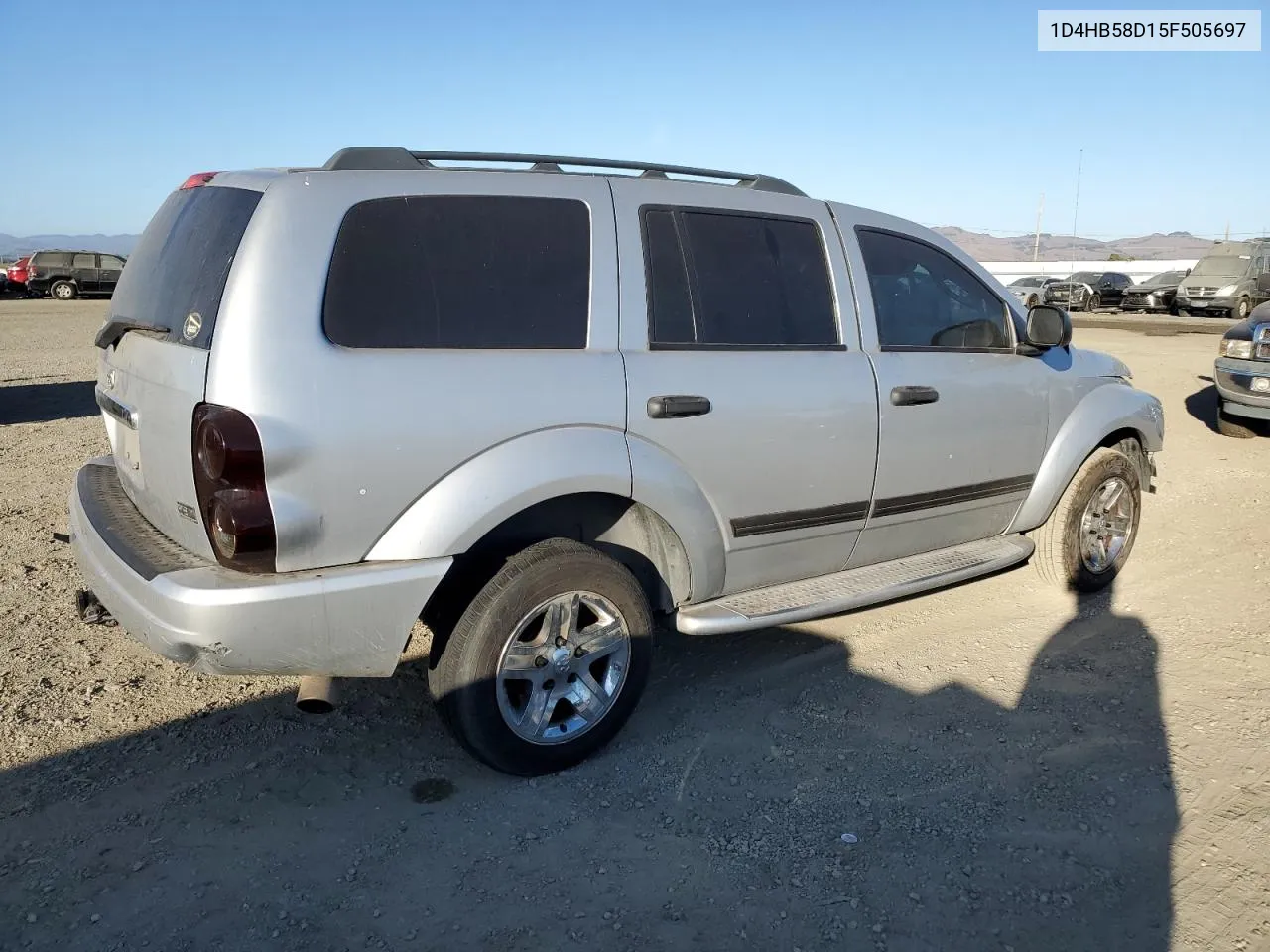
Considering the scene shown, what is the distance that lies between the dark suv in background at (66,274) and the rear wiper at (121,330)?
114 feet

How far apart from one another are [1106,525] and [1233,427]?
5555 millimetres

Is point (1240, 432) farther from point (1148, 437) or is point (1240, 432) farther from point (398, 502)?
point (398, 502)

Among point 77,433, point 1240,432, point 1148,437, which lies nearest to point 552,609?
point 1148,437

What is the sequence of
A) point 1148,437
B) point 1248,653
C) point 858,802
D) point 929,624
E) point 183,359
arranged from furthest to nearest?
point 1148,437 → point 929,624 → point 1248,653 → point 858,802 → point 183,359

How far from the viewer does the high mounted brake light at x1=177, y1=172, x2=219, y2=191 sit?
3.45m

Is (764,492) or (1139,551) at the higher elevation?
(764,492)

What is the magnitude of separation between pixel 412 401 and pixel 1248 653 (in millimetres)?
3912

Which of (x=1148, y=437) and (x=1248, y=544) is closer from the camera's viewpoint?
(x=1148, y=437)

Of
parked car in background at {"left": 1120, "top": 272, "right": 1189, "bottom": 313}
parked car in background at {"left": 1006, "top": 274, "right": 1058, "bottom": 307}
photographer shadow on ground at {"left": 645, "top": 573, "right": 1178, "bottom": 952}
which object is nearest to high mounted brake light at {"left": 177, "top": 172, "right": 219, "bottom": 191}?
photographer shadow on ground at {"left": 645, "top": 573, "right": 1178, "bottom": 952}

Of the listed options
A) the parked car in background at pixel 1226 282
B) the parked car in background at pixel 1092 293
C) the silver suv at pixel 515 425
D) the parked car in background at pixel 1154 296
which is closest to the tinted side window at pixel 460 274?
the silver suv at pixel 515 425

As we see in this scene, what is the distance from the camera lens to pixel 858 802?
11.0ft

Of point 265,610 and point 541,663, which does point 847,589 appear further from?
point 265,610

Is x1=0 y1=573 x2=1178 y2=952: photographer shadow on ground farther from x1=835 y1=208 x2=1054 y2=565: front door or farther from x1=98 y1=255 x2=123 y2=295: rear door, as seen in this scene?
x1=98 y1=255 x2=123 y2=295: rear door

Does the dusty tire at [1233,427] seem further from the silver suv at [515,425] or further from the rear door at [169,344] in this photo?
the rear door at [169,344]
